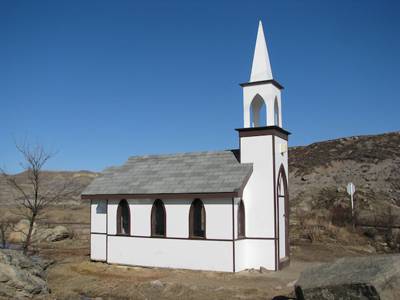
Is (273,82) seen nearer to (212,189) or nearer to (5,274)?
(212,189)

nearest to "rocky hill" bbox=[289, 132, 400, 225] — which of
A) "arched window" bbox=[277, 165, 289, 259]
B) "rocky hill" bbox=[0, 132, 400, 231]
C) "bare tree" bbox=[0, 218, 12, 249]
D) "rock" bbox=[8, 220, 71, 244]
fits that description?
"rocky hill" bbox=[0, 132, 400, 231]

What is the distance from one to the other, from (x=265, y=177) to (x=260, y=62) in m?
5.11

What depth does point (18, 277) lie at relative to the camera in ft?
45.9

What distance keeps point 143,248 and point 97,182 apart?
449 cm

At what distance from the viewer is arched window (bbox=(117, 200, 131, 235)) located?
2112 cm

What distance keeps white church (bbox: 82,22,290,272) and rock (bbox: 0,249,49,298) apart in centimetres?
557

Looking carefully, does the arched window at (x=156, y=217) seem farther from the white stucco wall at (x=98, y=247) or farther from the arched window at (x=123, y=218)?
the white stucco wall at (x=98, y=247)

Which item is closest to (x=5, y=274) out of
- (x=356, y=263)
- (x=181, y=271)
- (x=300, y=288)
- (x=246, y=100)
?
(x=181, y=271)

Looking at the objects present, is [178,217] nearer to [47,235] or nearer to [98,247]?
[98,247]

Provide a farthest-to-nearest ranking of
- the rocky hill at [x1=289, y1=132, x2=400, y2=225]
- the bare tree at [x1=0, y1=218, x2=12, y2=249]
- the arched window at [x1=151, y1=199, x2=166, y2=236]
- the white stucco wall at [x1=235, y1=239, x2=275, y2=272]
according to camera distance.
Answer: the rocky hill at [x1=289, y1=132, x2=400, y2=225]
the arched window at [x1=151, y1=199, x2=166, y2=236]
the bare tree at [x1=0, y1=218, x2=12, y2=249]
the white stucco wall at [x1=235, y1=239, x2=275, y2=272]

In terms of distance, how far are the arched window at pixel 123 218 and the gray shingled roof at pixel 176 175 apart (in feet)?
2.34

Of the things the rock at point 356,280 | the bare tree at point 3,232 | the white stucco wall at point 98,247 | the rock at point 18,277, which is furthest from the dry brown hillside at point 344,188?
the rock at point 18,277

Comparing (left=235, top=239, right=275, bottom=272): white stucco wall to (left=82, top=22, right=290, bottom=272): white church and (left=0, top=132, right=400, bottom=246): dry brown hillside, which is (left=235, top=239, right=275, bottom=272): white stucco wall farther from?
(left=0, top=132, right=400, bottom=246): dry brown hillside

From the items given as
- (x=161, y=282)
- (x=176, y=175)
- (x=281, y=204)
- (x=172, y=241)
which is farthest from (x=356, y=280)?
(x=176, y=175)
